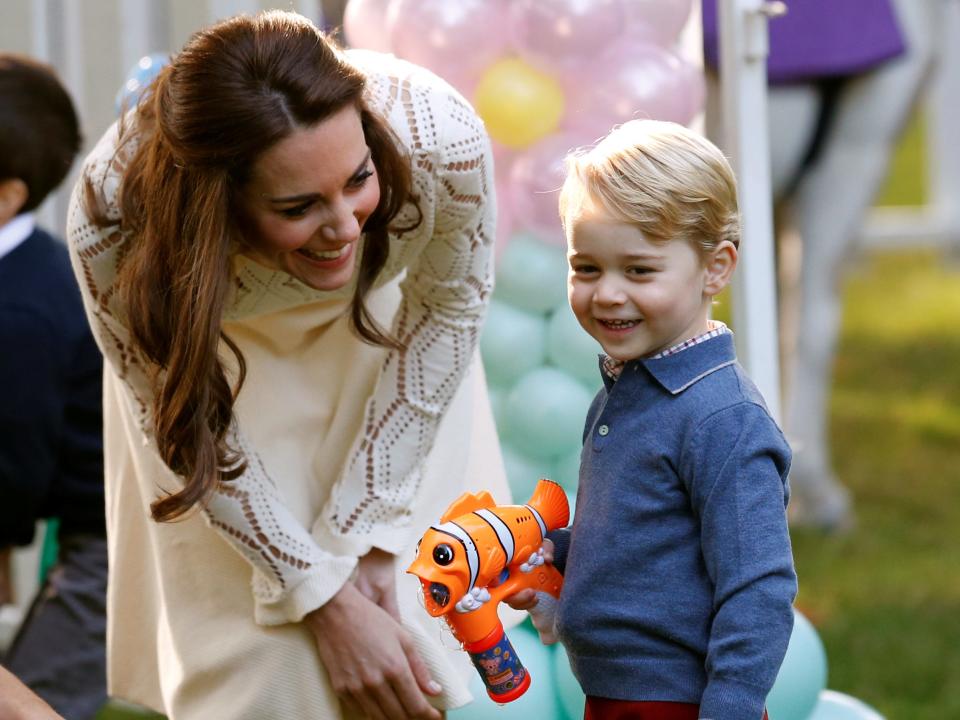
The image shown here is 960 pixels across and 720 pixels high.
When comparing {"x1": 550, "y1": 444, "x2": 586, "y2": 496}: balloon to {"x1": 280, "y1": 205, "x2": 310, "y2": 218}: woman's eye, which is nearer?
{"x1": 280, "y1": 205, "x2": 310, "y2": 218}: woman's eye

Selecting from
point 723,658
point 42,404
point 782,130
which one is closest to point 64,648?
point 42,404

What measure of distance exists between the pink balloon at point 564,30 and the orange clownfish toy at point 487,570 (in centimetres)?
103

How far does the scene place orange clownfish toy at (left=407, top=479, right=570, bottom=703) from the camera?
5.64ft

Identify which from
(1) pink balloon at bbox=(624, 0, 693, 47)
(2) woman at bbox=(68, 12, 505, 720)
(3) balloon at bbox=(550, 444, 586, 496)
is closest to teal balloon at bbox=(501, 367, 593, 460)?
(3) balloon at bbox=(550, 444, 586, 496)

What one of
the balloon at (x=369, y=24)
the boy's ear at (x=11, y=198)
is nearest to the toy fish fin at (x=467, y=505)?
the balloon at (x=369, y=24)

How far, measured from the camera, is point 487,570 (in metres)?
1.75

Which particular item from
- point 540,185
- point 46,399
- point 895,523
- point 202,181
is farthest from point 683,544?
point 895,523

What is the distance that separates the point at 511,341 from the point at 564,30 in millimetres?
532

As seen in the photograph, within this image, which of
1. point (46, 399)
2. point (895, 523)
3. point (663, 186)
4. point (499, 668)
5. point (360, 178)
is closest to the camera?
point (663, 186)

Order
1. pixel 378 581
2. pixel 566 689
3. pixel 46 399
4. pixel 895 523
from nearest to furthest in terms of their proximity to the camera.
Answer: pixel 378 581
pixel 566 689
pixel 46 399
pixel 895 523

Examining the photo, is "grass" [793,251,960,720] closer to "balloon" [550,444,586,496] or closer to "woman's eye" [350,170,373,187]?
"balloon" [550,444,586,496]

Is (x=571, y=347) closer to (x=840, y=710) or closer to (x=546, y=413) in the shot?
(x=546, y=413)

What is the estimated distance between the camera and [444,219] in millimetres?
2107

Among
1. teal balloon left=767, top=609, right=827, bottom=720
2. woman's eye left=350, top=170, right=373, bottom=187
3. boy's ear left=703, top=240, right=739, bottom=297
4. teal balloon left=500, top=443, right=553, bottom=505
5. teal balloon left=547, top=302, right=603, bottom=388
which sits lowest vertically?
teal balloon left=767, top=609, right=827, bottom=720
